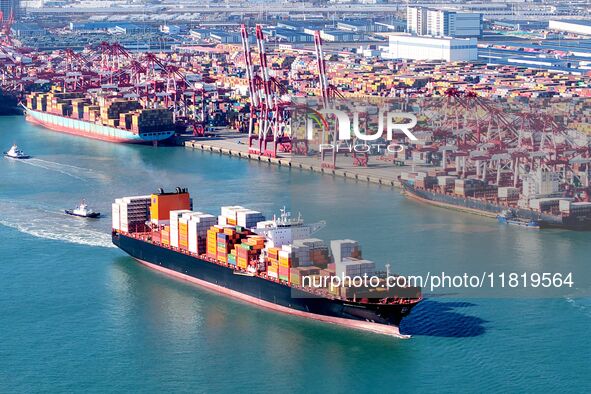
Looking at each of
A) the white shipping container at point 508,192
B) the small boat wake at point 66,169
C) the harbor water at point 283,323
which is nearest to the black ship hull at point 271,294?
the harbor water at point 283,323

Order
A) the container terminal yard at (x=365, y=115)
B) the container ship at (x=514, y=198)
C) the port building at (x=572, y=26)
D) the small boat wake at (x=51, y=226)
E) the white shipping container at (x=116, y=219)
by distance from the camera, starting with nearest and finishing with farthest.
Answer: the white shipping container at (x=116, y=219)
the small boat wake at (x=51, y=226)
the container ship at (x=514, y=198)
the container terminal yard at (x=365, y=115)
the port building at (x=572, y=26)

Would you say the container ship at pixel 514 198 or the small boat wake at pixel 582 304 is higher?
the container ship at pixel 514 198


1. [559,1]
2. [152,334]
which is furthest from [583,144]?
[559,1]

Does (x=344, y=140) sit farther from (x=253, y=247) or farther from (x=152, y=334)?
(x=152, y=334)

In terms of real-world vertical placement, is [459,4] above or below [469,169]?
above

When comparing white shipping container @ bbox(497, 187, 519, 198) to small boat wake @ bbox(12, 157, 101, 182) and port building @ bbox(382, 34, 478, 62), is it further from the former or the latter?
port building @ bbox(382, 34, 478, 62)

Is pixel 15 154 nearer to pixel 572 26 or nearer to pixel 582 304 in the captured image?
pixel 582 304

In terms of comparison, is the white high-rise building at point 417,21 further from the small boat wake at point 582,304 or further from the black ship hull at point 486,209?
the small boat wake at point 582,304

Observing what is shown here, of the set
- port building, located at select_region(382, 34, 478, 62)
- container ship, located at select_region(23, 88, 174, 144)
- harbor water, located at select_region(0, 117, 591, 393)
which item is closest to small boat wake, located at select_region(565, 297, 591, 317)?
harbor water, located at select_region(0, 117, 591, 393)
